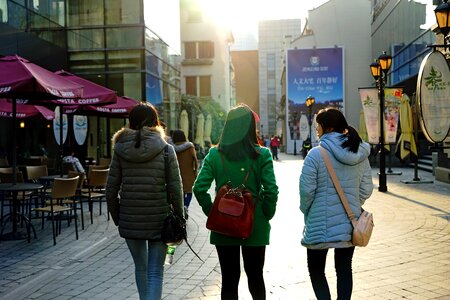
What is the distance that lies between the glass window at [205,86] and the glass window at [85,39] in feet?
137

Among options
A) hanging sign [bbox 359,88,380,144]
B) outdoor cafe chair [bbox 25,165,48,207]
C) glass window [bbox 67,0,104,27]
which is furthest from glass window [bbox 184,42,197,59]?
outdoor cafe chair [bbox 25,165,48,207]

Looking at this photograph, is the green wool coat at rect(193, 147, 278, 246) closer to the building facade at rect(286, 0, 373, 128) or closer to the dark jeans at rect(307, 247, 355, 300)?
the dark jeans at rect(307, 247, 355, 300)

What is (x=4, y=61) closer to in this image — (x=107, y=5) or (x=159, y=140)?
(x=159, y=140)

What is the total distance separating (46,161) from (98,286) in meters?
10.3

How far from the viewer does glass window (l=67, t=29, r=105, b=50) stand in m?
20.9

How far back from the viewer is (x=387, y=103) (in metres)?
19.0

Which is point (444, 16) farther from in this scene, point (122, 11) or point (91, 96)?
point (122, 11)

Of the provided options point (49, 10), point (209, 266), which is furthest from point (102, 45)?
point (209, 266)

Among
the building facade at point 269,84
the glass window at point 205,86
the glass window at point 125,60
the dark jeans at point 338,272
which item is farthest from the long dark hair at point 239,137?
the building facade at point 269,84

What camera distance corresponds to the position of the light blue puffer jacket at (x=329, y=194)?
372 cm

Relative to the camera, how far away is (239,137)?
11.6ft

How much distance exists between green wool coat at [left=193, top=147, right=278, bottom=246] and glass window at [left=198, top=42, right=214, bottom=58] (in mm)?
59054

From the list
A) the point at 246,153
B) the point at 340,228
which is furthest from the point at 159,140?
the point at 340,228

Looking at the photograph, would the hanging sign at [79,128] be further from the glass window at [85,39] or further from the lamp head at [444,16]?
the lamp head at [444,16]
